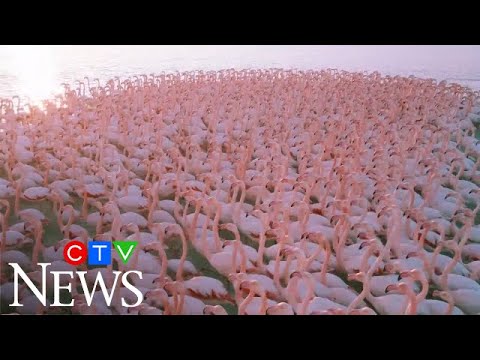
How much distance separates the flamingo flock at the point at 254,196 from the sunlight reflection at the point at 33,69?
0.19 m

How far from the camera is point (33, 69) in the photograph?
4.21m

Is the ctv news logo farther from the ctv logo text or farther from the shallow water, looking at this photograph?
the shallow water

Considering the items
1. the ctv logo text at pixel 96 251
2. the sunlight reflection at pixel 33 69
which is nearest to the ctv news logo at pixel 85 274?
the ctv logo text at pixel 96 251

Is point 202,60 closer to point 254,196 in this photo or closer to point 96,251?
point 254,196

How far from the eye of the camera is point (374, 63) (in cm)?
456

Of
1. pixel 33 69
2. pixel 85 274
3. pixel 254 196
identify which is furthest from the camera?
pixel 254 196

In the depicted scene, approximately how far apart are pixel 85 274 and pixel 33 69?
168 centimetres

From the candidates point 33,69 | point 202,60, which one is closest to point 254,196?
point 202,60

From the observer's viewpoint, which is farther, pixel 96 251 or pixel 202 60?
pixel 202 60

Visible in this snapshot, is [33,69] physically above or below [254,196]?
above

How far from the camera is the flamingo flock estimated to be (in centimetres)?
338

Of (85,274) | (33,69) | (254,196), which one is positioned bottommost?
(85,274)
